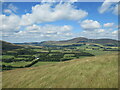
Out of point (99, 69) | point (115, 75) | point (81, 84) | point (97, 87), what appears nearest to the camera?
point (97, 87)

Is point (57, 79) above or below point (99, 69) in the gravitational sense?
below

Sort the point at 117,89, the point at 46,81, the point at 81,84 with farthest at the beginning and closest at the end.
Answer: the point at 46,81
the point at 81,84
the point at 117,89

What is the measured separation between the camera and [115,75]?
27719 mm

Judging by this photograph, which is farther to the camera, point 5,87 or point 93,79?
point 5,87

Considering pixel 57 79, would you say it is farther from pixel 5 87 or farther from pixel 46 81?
pixel 5 87

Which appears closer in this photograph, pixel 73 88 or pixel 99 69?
pixel 73 88

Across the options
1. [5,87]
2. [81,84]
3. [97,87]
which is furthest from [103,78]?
[5,87]

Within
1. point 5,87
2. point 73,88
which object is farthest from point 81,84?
point 5,87

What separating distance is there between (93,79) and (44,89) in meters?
12.6

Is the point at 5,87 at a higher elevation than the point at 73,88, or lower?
lower

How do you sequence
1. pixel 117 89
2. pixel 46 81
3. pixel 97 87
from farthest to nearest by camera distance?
pixel 46 81
pixel 97 87
pixel 117 89

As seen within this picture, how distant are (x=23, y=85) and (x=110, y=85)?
74.1 feet

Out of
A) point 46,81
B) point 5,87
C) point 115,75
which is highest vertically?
point 115,75

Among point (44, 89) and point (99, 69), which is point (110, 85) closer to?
point (99, 69)
